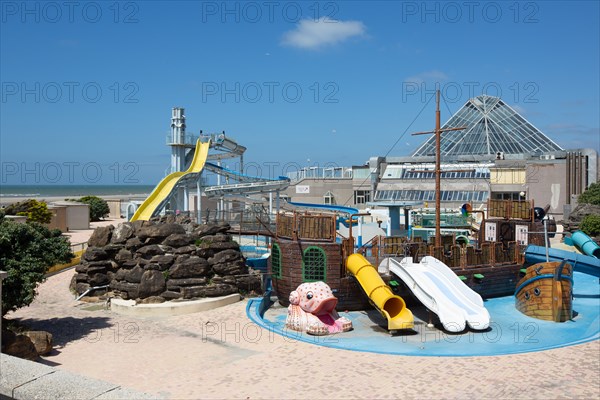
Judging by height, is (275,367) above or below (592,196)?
below

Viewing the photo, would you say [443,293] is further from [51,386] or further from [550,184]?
[550,184]

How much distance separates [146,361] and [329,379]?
4.80 meters

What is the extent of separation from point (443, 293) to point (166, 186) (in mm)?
18544

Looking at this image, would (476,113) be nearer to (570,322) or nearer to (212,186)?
(212,186)

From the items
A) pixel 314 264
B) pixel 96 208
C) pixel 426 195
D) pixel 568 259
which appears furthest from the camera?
pixel 96 208

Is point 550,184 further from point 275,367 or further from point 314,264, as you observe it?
point 275,367

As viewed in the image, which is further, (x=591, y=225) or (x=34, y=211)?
(x=591, y=225)

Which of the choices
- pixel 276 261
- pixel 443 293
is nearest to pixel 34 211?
pixel 276 261

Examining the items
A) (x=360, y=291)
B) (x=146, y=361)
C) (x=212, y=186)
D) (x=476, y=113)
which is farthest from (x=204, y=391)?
(x=476, y=113)

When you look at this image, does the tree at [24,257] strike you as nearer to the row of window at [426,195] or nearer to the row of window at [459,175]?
the row of window at [426,195]

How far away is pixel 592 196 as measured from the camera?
4109 centimetres

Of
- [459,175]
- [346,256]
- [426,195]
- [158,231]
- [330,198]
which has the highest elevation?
[459,175]

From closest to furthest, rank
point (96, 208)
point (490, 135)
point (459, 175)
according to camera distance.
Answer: point (459, 175) → point (96, 208) → point (490, 135)

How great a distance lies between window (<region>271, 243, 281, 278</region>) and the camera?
20.6m
